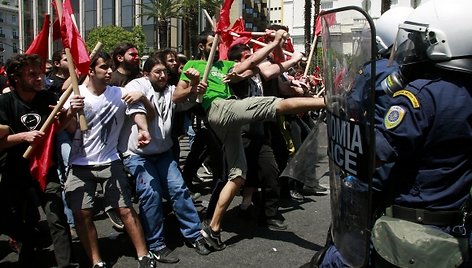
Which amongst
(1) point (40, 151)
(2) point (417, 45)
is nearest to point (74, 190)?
(1) point (40, 151)

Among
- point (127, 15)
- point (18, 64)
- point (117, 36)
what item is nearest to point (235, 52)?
point (18, 64)

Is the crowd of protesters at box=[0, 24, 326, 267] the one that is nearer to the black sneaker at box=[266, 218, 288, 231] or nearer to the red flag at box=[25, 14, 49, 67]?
the black sneaker at box=[266, 218, 288, 231]

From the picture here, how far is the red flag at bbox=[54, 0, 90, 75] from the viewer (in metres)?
3.51

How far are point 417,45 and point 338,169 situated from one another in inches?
21.9

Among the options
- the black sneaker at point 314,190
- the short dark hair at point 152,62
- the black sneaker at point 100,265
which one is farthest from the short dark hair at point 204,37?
the black sneaker at point 100,265

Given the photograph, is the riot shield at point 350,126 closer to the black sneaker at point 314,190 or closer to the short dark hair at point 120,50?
the short dark hair at point 120,50

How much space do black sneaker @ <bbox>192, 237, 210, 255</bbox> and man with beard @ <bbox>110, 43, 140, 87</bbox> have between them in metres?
1.97

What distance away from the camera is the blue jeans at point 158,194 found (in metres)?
4.07

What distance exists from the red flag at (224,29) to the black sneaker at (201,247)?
1850mm

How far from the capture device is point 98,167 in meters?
3.75

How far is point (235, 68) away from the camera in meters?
4.41

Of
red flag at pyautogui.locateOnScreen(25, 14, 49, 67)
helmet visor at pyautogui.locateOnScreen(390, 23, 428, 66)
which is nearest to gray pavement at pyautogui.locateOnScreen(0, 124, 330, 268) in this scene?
red flag at pyautogui.locateOnScreen(25, 14, 49, 67)

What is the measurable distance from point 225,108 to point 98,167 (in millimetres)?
1137

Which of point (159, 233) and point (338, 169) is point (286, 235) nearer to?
point (159, 233)
